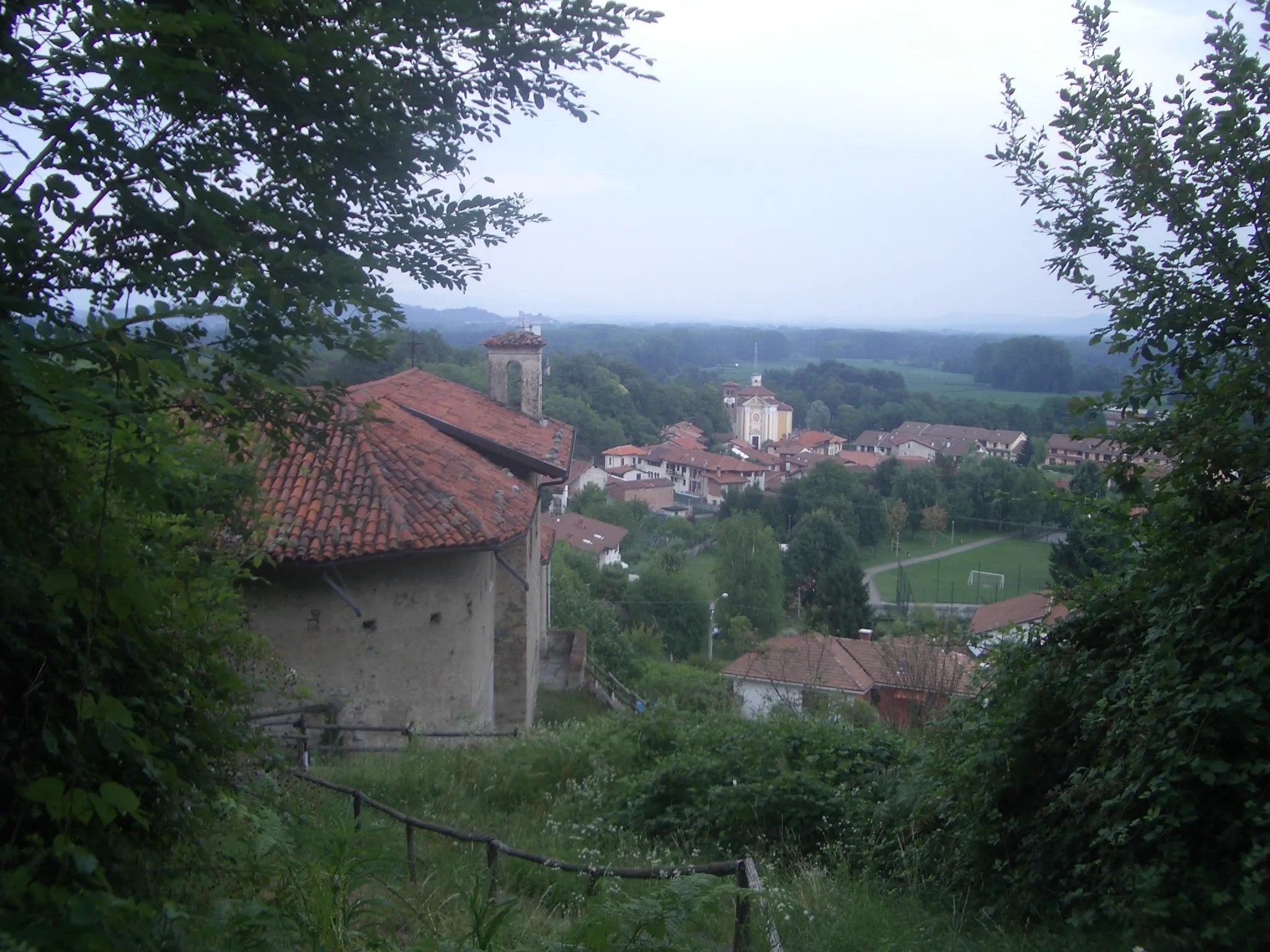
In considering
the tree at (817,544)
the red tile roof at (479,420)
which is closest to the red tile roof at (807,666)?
the red tile roof at (479,420)

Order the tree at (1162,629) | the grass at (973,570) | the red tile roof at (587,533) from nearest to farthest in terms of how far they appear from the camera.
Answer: the tree at (1162,629)
the grass at (973,570)
the red tile roof at (587,533)

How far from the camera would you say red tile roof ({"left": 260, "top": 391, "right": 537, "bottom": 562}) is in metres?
9.87

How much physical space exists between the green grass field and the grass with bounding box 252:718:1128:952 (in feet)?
144

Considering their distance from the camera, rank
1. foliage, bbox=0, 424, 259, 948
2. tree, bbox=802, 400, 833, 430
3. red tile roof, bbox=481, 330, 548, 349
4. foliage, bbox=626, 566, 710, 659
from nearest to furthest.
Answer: foliage, bbox=0, 424, 259, 948 → red tile roof, bbox=481, 330, 548, 349 → foliage, bbox=626, 566, 710, 659 → tree, bbox=802, 400, 833, 430

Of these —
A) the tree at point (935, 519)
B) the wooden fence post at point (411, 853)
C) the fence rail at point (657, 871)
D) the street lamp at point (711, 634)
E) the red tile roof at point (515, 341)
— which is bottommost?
the street lamp at point (711, 634)

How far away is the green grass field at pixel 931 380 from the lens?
56750 millimetres

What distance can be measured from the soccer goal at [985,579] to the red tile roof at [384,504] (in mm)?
25207

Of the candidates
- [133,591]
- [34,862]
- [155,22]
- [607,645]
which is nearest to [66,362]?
[133,591]

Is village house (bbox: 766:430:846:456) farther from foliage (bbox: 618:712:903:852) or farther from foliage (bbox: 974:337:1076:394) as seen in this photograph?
foliage (bbox: 618:712:903:852)

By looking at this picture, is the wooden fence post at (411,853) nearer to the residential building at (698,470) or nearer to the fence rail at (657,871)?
the fence rail at (657,871)

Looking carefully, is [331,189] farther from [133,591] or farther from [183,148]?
[133,591]

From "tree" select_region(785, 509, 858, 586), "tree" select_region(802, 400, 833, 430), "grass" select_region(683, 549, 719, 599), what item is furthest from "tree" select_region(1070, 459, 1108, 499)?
"tree" select_region(802, 400, 833, 430)

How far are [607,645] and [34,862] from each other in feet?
83.6

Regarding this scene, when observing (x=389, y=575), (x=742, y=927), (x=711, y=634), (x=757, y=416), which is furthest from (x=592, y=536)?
(x=742, y=927)
